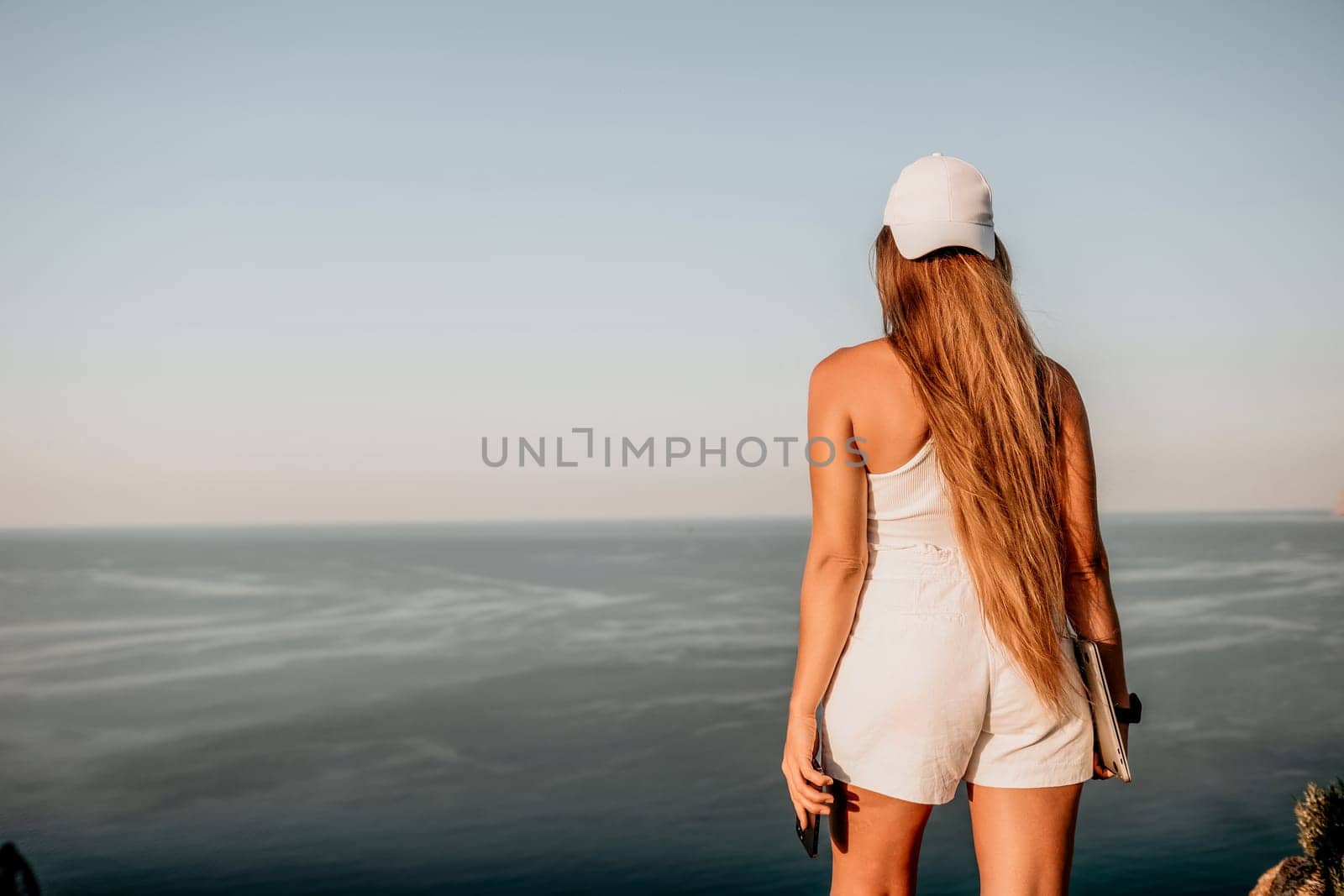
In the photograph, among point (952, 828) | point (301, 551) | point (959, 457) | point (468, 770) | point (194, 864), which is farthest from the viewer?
point (301, 551)

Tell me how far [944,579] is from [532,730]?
7350 millimetres

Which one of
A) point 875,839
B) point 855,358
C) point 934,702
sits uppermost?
point 855,358

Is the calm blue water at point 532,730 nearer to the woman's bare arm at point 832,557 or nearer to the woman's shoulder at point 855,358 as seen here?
the woman's bare arm at point 832,557

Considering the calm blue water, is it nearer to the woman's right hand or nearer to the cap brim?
the woman's right hand

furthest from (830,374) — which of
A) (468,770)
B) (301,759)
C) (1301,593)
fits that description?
(1301,593)

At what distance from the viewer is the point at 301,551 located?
62.7 ft

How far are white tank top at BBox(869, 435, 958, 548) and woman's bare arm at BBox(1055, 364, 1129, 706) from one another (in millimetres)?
232

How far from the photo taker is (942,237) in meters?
1.50

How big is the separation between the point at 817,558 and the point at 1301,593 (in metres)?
9.70

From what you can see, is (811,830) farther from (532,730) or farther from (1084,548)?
(532,730)

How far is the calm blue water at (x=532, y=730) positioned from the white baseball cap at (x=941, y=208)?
4.86 meters

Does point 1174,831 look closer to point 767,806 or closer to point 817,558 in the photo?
point 767,806

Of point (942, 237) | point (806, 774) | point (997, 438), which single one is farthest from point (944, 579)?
point (942, 237)

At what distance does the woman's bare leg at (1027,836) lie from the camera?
1.47 metres
